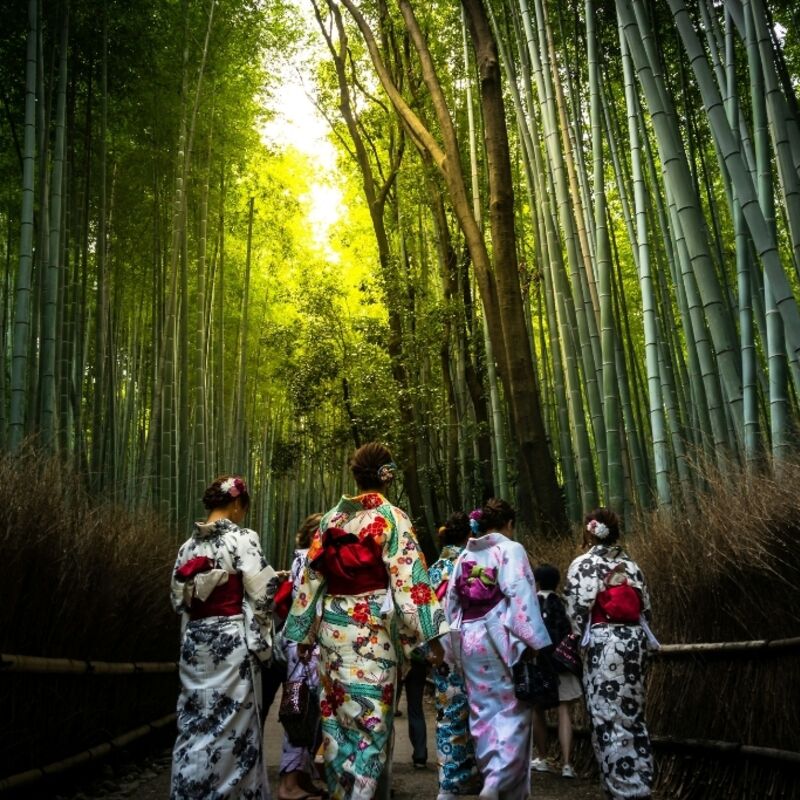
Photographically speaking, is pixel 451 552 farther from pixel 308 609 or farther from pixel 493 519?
pixel 308 609

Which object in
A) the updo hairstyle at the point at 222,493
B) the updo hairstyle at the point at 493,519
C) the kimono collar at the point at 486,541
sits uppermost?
the updo hairstyle at the point at 222,493

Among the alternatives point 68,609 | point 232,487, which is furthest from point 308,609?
point 68,609

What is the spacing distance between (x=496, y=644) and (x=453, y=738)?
61 cm

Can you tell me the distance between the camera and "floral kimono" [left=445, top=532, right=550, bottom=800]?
2.93 meters

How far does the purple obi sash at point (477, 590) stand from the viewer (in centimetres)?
314

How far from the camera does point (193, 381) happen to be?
13.0 m

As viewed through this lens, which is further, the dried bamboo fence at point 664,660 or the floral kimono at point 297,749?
the floral kimono at point 297,749

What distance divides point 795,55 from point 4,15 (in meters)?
6.53

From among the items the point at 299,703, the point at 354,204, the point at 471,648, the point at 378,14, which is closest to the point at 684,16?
the point at 471,648

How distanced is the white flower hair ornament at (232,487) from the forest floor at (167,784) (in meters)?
1.19

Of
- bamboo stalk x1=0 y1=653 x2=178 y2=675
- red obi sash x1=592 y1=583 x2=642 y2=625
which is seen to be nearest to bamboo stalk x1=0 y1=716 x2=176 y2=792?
bamboo stalk x1=0 y1=653 x2=178 y2=675

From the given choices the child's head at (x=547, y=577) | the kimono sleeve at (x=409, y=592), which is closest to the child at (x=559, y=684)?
the child's head at (x=547, y=577)

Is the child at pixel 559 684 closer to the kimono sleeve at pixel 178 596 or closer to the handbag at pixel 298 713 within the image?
the handbag at pixel 298 713

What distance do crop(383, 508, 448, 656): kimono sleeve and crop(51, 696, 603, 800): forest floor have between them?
1.33m
